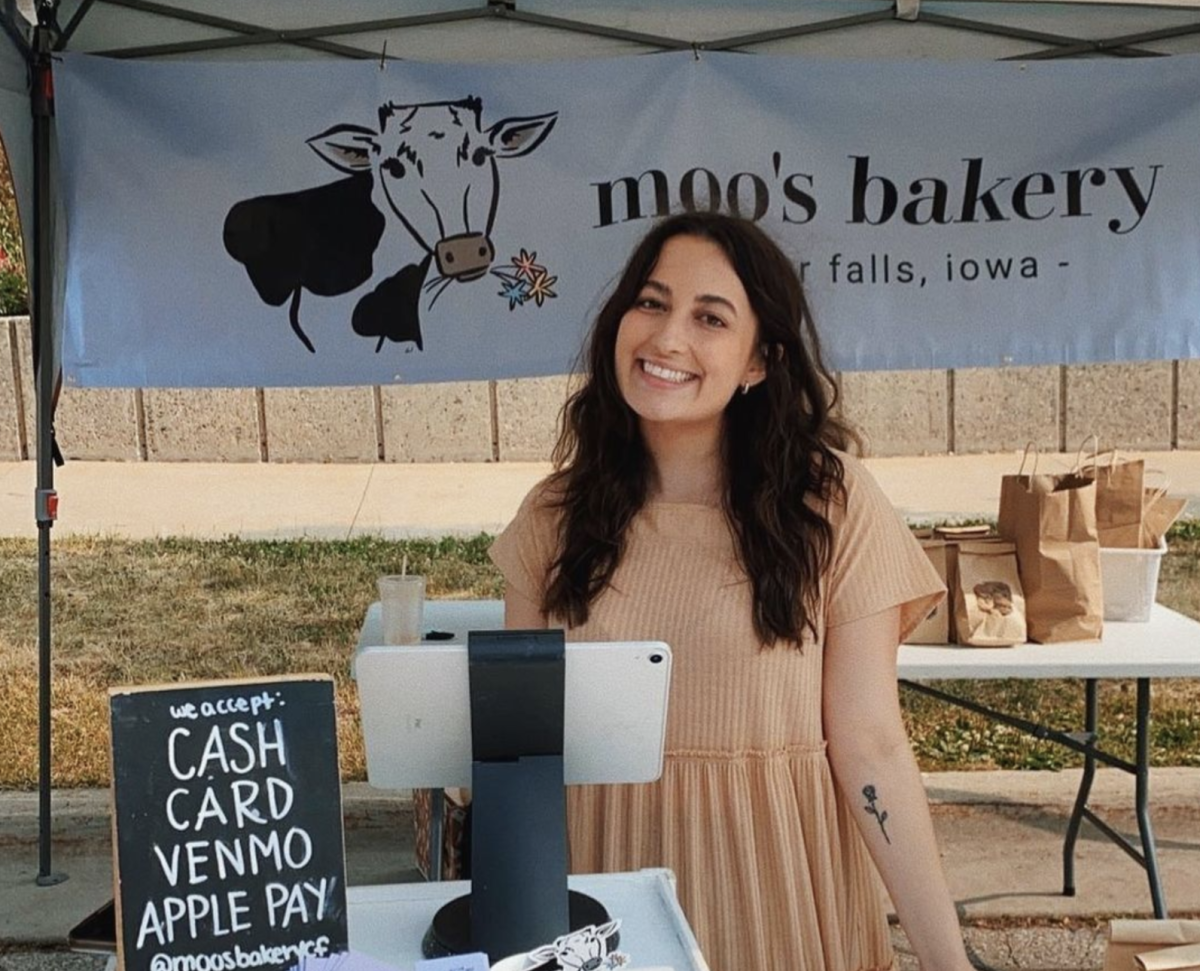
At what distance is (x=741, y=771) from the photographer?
6.57 ft

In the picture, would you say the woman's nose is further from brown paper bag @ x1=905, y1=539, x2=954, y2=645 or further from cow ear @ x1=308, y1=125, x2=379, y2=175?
cow ear @ x1=308, y1=125, x2=379, y2=175

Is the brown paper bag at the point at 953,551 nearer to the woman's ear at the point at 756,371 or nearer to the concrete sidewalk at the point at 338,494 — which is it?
the woman's ear at the point at 756,371

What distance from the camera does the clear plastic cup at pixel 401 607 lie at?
126 inches

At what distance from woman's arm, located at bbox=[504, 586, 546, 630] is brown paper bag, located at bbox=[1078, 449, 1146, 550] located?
6.03ft

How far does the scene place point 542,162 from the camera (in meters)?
4.01

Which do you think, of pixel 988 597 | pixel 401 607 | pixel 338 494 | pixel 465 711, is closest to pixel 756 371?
pixel 465 711

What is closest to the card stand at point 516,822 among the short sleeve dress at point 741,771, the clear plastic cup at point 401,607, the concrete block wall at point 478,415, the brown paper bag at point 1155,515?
the short sleeve dress at point 741,771

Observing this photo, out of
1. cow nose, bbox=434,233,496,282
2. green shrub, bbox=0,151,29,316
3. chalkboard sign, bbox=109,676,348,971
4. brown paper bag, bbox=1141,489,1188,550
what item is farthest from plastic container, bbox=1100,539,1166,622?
green shrub, bbox=0,151,29,316

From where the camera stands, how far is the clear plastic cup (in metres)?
3.20

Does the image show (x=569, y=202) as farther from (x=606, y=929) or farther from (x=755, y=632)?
(x=606, y=929)

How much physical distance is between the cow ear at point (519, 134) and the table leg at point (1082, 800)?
205 centimetres

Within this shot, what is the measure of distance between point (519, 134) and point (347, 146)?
0.47 m

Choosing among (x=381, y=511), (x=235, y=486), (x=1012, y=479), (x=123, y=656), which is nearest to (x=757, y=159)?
(x=1012, y=479)

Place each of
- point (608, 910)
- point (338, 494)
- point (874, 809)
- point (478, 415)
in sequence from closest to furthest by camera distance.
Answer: point (608, 910)
point (874, 809)
point (338, 494)
point (478, 415)
